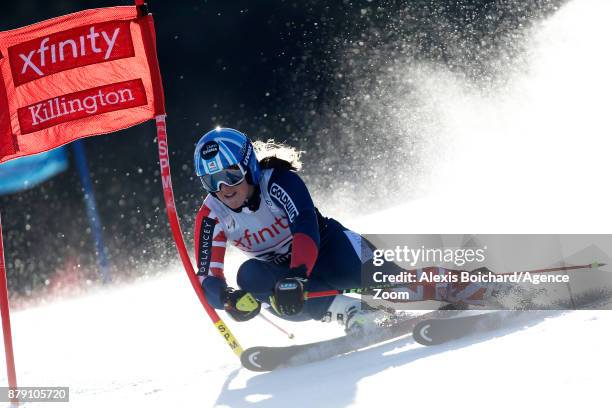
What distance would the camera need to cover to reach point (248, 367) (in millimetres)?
4668

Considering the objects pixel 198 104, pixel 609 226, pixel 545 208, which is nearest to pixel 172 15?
pixel 198 104

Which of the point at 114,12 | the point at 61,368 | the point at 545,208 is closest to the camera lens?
the point at 114,12

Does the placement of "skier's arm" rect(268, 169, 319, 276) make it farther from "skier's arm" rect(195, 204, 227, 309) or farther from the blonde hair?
"skier's arm" rect(195, 204, 227, 309)

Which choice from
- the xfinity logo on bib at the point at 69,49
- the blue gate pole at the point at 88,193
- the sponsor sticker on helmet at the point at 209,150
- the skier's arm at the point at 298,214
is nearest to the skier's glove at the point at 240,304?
the skier's arm at the point at 298,214

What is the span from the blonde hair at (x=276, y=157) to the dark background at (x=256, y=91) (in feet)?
26.5

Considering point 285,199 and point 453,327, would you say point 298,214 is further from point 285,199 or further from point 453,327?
point 453,327

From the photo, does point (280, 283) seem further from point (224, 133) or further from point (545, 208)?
point (545, 208)

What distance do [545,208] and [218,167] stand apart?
414 centimetres

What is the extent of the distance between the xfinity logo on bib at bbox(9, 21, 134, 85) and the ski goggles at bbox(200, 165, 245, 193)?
1.43m

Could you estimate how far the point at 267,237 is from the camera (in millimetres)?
4965

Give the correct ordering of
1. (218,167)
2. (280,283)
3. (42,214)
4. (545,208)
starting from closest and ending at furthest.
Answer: (280,283) → (218,167) → (545,208) → (42,214)

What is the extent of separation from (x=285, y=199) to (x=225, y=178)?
40cm
